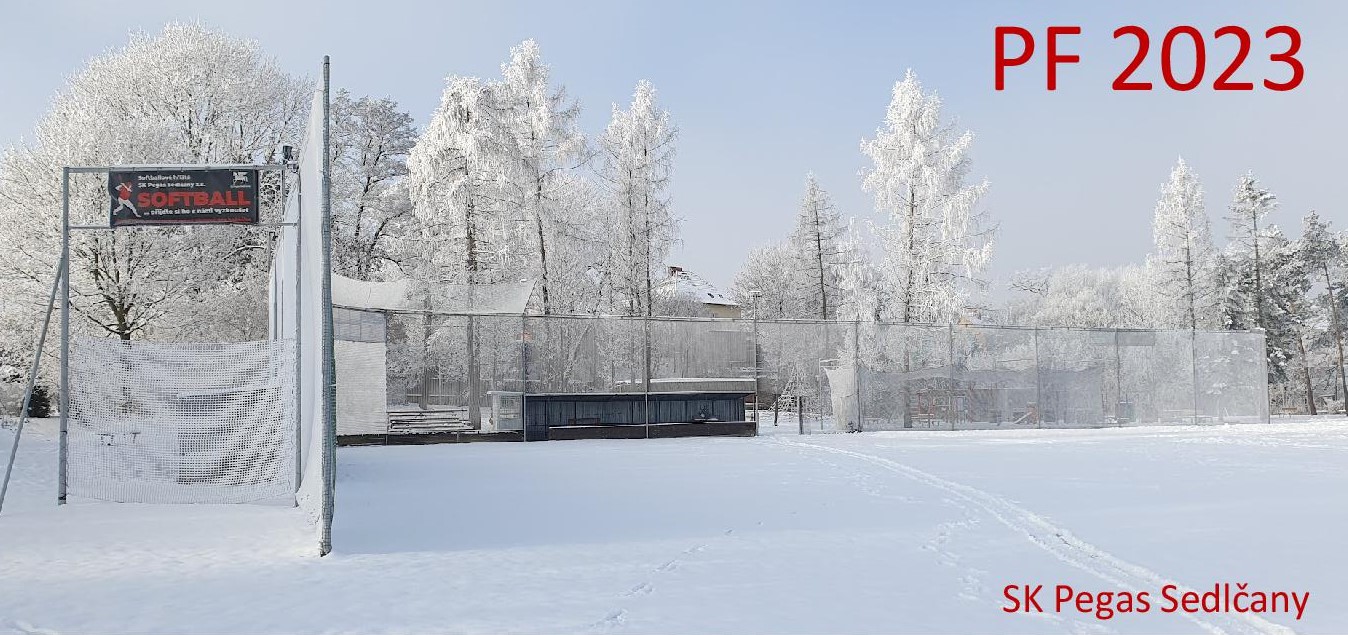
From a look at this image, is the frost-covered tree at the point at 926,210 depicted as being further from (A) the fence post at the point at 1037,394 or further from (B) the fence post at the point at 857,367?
(B) the fence post at the point at 857,367

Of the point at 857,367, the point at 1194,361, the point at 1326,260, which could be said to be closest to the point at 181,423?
the point at 857,367

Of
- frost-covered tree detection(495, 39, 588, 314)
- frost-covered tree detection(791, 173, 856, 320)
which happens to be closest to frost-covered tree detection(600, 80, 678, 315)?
frost-covered tree detection(495, 39, 588, 314)

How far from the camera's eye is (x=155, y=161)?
1917cm

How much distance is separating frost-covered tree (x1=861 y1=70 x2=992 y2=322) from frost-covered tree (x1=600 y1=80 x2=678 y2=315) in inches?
231

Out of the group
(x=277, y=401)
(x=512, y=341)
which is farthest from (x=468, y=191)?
(x=277, y=401)

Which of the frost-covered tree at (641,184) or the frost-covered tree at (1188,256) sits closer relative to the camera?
the frost-covered tree at (641,184)

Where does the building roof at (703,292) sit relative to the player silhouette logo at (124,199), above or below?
above

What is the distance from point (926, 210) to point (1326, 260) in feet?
67.0

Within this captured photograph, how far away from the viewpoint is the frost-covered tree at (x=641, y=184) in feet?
86.6

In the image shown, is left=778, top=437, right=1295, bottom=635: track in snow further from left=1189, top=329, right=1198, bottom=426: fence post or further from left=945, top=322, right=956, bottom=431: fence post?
left=1189, top=329, right=1198, bottom=426: fence post

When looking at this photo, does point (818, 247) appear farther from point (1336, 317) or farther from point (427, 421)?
point (427, 421)

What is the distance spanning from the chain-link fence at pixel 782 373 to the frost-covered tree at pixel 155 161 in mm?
7167

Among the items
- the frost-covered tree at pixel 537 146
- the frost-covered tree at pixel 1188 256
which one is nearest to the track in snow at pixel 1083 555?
the frost-covered tree at pixel 537 146

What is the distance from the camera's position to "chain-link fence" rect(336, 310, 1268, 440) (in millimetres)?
15531
